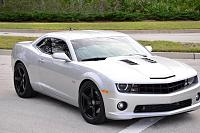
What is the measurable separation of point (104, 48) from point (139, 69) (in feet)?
3.68

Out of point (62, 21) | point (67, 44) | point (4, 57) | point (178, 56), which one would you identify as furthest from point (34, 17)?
Result: point (67, 44)

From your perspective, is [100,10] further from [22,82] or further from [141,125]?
[141,125]

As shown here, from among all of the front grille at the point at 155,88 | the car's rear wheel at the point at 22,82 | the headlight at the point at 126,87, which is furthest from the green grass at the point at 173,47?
the headlight at the point at 126,87

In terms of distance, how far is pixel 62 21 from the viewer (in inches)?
1272

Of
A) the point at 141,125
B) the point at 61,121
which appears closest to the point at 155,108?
the point at 141,125

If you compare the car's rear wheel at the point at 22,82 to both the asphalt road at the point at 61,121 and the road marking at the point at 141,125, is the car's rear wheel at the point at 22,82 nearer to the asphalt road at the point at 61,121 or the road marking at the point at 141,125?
the asphalt road at the point at 61,121

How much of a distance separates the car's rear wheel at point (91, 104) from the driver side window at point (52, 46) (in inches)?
35.1

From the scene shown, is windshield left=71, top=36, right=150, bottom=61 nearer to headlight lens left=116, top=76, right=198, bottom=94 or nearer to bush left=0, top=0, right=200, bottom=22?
headlight lens left=116, top=76, right=198, bottom=94

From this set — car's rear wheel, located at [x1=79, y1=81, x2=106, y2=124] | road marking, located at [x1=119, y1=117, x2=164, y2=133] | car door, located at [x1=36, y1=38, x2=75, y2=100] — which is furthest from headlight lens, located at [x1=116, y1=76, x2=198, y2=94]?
Answer: car door, located at [x1=36, y1=38, x2=75, y2=100]

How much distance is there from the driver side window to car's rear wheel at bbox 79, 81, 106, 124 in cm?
89

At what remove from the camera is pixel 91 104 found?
22.7 ft

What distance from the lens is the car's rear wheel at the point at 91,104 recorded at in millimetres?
6727

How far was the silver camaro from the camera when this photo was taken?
6.49 meters

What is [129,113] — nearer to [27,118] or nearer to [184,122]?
[184,122]
